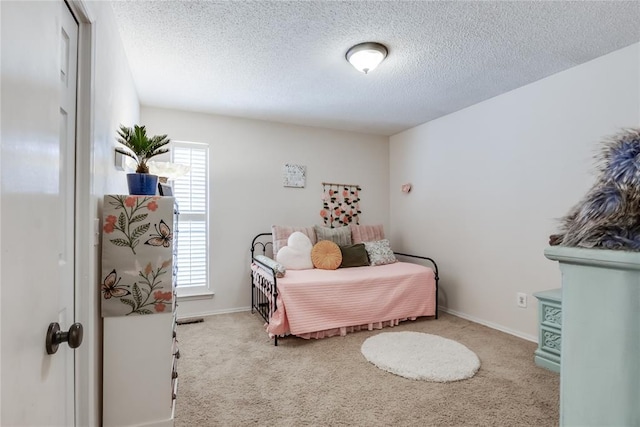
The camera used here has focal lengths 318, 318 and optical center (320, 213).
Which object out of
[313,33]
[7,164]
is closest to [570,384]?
[7,164]

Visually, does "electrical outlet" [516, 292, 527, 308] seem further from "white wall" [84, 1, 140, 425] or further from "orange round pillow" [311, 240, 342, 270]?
"white wall" [84, 1, 140, 425]

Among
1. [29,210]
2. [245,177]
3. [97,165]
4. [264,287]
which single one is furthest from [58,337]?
[245,177]

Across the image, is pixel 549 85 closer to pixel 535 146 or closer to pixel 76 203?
pixel 535 146

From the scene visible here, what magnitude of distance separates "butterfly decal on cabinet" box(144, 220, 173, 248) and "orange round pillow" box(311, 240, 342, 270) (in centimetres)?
209

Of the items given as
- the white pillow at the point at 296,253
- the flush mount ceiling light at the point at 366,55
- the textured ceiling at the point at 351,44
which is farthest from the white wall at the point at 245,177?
the flush mount ceiling light at the point at 366,55

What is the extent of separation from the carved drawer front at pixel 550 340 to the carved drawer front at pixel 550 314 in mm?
42

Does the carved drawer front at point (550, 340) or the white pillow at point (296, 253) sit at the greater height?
the white pillow at point (296, 253)

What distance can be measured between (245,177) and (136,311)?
2.51 m

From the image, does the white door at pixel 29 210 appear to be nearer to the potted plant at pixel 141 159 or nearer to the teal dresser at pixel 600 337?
the teal dresser at pixel 600 337

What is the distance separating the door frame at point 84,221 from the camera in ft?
4.65

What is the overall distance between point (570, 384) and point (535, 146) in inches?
118

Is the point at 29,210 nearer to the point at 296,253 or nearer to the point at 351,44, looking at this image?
the point at 351,44

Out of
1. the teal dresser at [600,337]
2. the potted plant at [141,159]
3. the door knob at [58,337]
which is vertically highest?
the potted plant at [141,159]

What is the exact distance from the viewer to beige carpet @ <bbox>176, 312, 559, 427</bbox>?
183 cm
